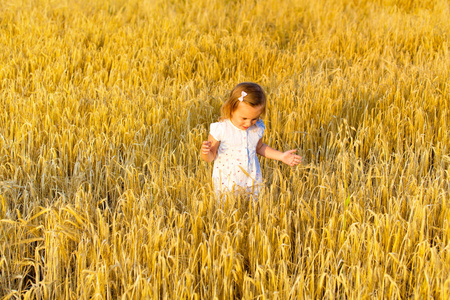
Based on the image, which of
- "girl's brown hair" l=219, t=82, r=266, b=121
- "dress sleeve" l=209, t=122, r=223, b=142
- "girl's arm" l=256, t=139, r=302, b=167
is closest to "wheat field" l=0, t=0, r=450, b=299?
"girl's arm" l=256, t=139, r=302, b=167

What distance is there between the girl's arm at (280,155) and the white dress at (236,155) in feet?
0.20

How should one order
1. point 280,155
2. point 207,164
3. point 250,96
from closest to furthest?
point 250,96 → point 280,155 → point 207,164

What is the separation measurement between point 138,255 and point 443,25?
3.99 m

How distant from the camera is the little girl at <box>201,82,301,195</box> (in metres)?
1.85

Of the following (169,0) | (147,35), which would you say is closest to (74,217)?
(147,35)

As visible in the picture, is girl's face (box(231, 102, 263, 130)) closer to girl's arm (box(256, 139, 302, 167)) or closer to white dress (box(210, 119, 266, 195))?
white dress (box(210, 119, 266, 195))

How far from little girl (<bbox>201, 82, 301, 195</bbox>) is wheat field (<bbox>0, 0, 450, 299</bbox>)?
0.10 meters

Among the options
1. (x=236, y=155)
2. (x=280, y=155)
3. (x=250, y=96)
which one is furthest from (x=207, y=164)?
(x=250, y=96)

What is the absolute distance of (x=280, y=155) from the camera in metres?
1.93

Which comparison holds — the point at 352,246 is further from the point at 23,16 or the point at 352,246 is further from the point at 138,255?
the point at 23,16

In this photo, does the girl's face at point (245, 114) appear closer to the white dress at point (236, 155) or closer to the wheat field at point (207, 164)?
the white dress at point (236, 155)

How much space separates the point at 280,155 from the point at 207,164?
0.42 metres

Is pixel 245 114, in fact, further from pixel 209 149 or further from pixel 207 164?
pixel 207 164

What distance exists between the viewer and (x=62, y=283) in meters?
1.32
